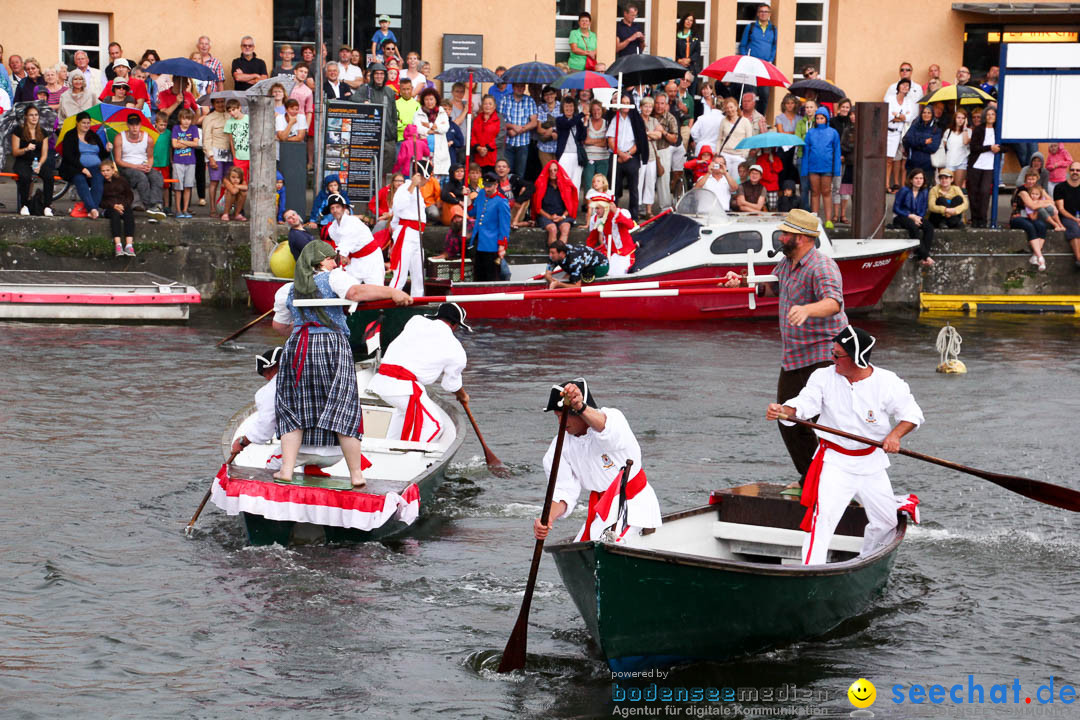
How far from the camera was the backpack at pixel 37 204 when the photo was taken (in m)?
22.2

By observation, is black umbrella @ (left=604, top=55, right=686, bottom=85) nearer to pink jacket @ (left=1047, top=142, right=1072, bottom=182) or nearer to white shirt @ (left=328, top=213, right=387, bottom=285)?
white shirt @ (left=328, top=213, right=387, bottom=285)

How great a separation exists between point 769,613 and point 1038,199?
17611 mm

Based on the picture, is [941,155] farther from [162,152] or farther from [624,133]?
[162,152]

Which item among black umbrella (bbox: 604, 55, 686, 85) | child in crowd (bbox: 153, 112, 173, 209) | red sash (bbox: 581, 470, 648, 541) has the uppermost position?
black umbrella (bbox: 604, 55, 686, 85)

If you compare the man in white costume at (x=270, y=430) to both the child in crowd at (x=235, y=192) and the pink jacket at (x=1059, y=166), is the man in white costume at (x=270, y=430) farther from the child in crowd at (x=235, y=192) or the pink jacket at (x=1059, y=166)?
the pink jacket at (x=1059, y=166)

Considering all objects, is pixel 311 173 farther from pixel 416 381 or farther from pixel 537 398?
pixel 416 381

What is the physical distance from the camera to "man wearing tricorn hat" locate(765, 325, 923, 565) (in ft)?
30.1

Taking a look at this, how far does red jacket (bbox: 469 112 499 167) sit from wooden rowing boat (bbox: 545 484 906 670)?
13794 millimetres

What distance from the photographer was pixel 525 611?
28.0 ft

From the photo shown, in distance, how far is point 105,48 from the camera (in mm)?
26391

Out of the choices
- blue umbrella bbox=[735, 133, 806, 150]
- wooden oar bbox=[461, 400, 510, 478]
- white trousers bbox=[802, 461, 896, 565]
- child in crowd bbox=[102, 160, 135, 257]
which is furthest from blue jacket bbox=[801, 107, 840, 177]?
white trousers bbox=[802, 461, 896, 565]

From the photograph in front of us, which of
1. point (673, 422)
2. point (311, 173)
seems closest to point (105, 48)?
point (311, 173)

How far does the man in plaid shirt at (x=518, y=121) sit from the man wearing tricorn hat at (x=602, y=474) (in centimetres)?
1444

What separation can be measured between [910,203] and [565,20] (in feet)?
27.7
